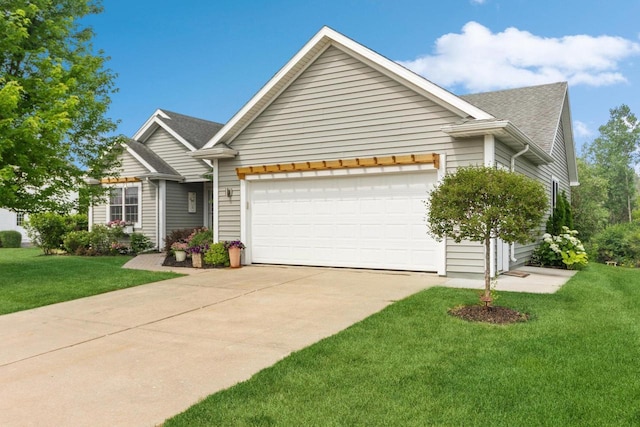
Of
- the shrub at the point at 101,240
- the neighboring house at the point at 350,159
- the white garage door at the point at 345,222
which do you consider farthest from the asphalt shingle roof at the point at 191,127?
the white garage door at the point at 345,222

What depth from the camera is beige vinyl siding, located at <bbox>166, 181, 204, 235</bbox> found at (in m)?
16.9

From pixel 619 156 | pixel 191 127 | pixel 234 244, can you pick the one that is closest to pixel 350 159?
pixel 234 244

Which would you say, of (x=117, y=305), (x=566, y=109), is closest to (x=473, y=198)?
(x=117, y=305)

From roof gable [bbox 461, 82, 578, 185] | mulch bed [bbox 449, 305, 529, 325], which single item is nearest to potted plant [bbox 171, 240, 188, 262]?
mulch bed [bbox 449, 305, 529, 325]

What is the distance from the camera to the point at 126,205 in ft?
56.2

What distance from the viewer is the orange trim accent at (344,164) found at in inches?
371

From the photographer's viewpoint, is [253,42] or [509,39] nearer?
[253,42]

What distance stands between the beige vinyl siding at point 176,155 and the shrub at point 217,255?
241 inches

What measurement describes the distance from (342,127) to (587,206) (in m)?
18.4

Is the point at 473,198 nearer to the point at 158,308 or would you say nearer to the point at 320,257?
the point at 158,308

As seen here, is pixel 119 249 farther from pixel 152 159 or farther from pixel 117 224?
pixel 152 159

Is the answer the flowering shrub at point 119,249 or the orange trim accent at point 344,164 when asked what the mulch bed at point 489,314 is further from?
the flowering shrub at point 119,249

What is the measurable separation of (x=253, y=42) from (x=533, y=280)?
15.7m

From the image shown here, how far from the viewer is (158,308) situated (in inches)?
266
